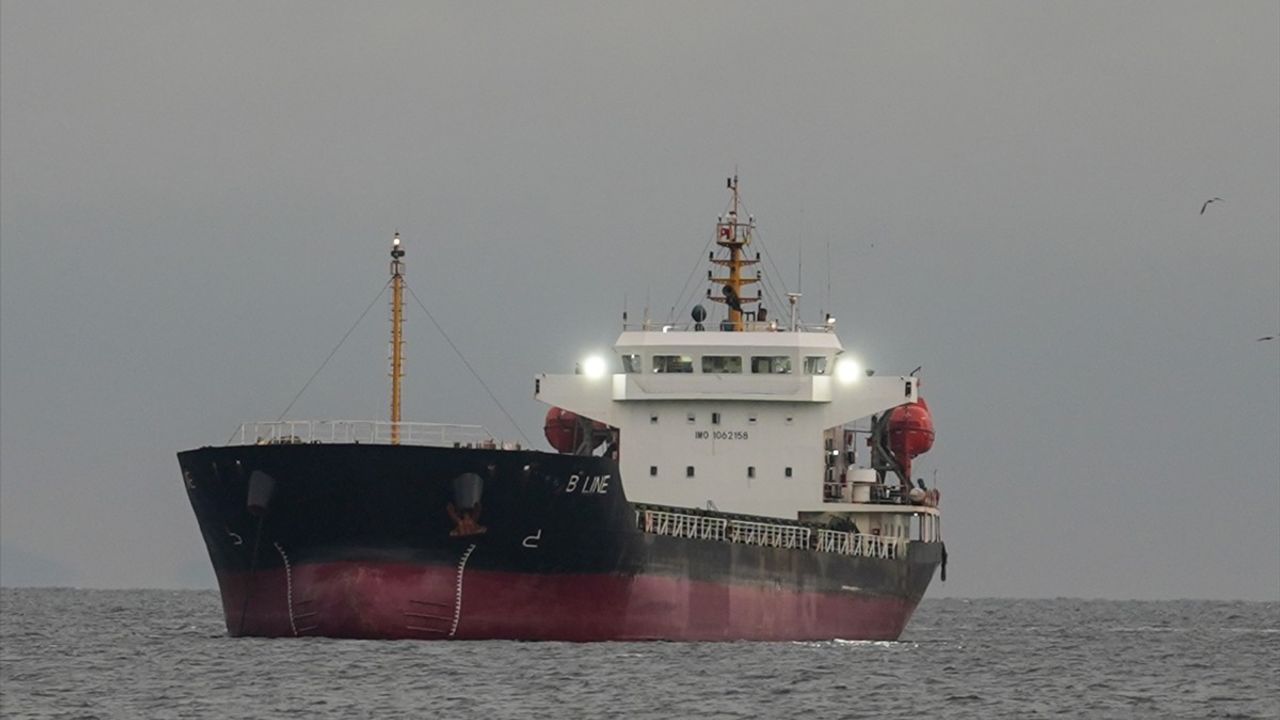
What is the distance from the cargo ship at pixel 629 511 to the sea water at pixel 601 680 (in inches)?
34.0

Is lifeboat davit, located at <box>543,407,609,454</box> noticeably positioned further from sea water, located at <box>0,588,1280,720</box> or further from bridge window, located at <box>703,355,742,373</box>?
sea water, located at <box>0,588,1280,720</box>

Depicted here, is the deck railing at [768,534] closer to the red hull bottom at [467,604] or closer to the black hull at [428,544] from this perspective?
the black hull at [428,544]

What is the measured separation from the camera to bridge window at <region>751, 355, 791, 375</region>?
60.2m

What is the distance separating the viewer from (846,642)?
59281mm

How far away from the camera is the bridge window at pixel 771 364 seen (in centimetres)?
6022

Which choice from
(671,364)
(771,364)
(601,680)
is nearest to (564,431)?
(671,364)

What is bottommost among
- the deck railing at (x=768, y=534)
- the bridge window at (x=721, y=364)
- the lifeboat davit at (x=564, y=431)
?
the deck railing at (x=768, y=534)

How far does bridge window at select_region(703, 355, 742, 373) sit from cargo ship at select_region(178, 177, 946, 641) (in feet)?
0.17

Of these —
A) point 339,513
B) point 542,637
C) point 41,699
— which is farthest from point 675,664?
point 41,699

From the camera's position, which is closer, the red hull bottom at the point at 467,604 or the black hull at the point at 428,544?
the black hull at the point at 428,544

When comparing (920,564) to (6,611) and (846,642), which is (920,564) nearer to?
(846,642)

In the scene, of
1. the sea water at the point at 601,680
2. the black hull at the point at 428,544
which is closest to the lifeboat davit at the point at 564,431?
the sea water at the point at 601,680

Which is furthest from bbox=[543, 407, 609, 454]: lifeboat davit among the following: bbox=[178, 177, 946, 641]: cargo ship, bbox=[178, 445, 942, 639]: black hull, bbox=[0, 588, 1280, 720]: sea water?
bbox=[178, 445, 942, 639]: black hull

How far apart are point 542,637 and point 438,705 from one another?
431 inches
